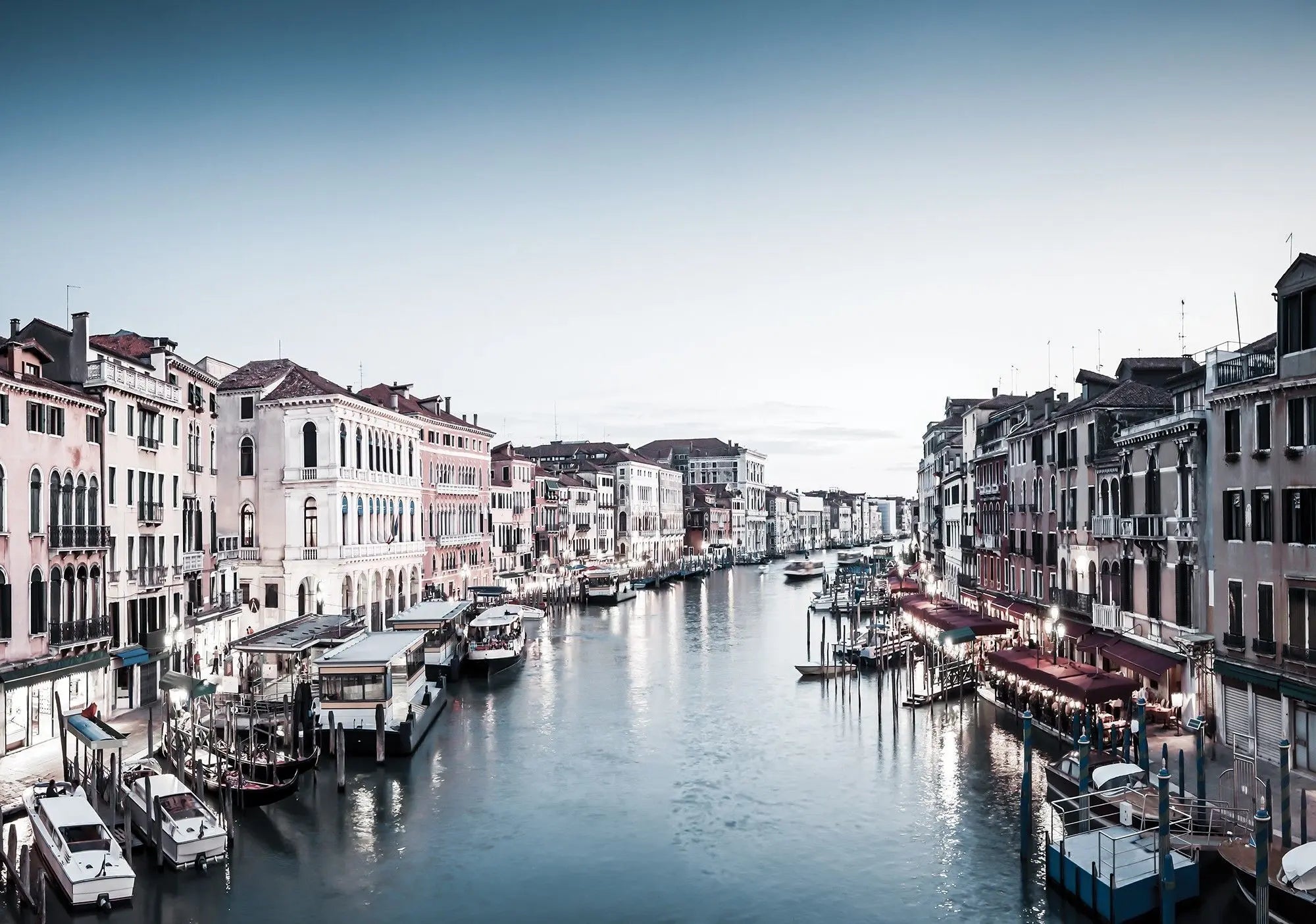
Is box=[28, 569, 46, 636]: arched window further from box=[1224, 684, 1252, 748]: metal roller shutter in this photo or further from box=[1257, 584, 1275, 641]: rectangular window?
box=[1257, 584, 1275, 641]: rectangular window

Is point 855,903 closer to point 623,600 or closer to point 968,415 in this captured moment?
point 968,415

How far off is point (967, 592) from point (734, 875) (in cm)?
3075

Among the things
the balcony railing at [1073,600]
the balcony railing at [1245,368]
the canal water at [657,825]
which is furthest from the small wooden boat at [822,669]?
the balcony railing at [1245,368]

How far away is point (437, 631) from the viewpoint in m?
37.0

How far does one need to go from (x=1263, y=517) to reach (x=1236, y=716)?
413cm

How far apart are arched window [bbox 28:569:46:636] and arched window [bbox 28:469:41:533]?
97mm

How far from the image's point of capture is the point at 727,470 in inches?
5477

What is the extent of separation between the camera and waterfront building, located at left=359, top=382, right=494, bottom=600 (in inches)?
2071

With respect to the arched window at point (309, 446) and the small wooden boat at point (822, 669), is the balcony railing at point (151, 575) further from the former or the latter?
the small wooden boat at point (822, 669)

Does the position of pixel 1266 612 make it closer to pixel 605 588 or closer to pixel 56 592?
pixel 56 592

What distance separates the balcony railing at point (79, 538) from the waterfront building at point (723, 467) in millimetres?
110773

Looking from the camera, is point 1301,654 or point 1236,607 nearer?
point 1301,654

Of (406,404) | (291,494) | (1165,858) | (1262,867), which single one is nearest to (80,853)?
(1165,858)

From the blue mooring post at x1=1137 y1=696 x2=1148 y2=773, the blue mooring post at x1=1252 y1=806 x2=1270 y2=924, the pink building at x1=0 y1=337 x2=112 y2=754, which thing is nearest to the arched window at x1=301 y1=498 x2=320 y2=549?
the pink building at x1=0 y1=337 x2=112 y2=754
